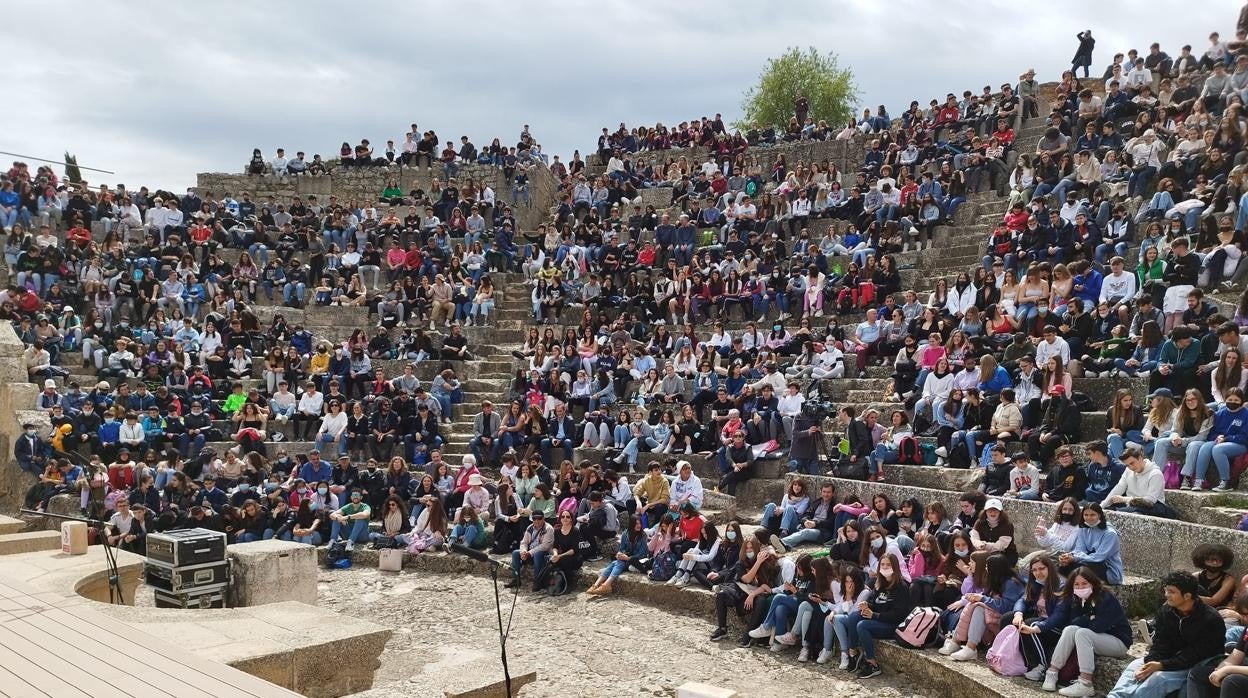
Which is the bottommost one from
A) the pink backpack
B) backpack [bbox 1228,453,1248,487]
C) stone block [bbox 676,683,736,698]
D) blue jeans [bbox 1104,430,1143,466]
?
the pink backpack

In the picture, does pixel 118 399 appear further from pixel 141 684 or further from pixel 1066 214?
pixel 1066 214

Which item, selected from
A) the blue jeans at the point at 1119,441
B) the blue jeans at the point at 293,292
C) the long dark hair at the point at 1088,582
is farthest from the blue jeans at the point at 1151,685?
the blue jeans at the point at 293,292

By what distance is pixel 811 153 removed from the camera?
23266mm

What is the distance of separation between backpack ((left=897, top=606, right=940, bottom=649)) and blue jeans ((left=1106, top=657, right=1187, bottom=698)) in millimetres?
1636

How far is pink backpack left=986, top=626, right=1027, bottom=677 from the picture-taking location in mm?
6930

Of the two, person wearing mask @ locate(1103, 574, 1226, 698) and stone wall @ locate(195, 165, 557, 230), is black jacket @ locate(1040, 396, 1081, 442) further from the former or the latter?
stone wall @ locate(195, 165, 557, 230)

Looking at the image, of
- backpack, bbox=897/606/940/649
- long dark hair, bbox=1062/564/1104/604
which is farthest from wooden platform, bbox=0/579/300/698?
long dark hair, bbox=1062/564/1104/604

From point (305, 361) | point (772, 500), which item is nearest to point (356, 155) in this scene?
point (305, 361)

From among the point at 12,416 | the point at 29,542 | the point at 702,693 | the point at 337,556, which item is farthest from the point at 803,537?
the point at 12,416

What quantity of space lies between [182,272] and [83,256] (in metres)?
1.92

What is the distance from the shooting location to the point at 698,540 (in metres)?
10.1

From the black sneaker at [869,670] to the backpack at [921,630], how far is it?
285 mm

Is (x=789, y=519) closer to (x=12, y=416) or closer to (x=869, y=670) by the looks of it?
(x=869, y=670)

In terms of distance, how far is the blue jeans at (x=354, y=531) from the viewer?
12109 mm
